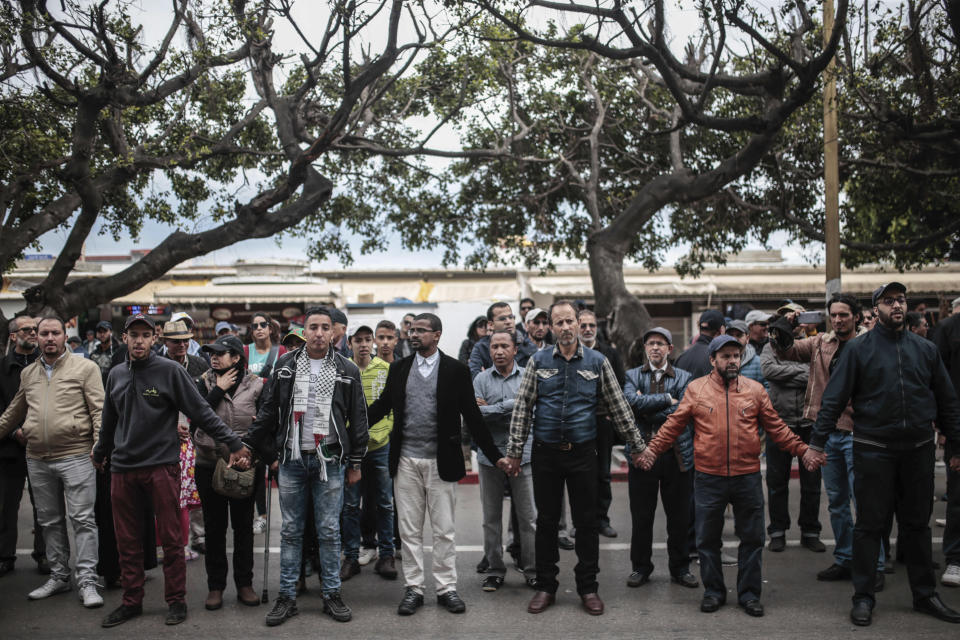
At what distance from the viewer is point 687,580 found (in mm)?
6000

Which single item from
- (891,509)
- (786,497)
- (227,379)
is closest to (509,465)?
(227,379)

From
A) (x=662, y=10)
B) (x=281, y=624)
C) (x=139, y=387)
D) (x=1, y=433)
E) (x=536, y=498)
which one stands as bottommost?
(x=281, y=624)

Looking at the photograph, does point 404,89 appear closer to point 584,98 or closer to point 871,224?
point 584,98

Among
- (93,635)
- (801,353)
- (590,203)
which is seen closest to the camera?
(93,635)

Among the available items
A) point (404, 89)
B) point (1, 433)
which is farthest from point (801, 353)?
point (404, 89)

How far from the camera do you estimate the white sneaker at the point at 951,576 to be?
5.79 meters

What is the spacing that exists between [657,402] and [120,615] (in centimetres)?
410

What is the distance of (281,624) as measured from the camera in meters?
5.27

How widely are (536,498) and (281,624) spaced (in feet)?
6.27

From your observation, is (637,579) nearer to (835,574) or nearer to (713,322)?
(835,574)

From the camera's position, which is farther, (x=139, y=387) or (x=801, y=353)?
(x=801, y=353)

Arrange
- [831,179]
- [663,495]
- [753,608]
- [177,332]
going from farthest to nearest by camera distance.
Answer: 1. [831,179]
2. [177,332]
3. [663,495]
4. [753,608]

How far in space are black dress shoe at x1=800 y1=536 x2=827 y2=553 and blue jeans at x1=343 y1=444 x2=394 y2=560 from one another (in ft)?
12.0

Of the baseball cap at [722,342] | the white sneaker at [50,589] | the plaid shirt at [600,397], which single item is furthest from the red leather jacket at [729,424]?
the white sneaker at [50,589]
